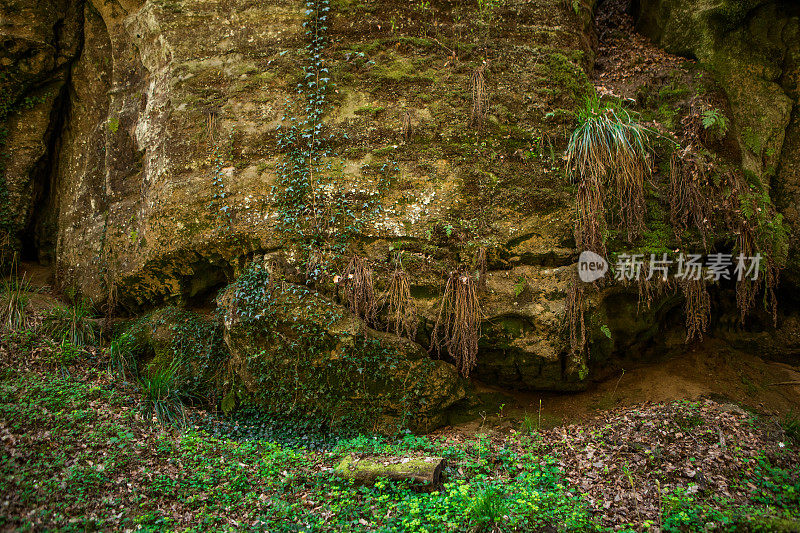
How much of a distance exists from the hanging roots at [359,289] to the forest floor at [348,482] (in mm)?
1421

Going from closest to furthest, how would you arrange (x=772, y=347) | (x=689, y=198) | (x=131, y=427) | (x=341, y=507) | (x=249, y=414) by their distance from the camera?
1. (x=341, y=507)
2. (x=131, y=427)
3. (x=249, y=414)
4. (x=689, y=198)
5. (x=772, y=347)

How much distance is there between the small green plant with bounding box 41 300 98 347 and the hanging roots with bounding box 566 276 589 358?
597 cm

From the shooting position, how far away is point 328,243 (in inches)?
222

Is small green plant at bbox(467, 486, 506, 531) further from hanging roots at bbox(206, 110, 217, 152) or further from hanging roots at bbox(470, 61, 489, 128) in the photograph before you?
hanging roots at bbox(206, 110, 217, 152)

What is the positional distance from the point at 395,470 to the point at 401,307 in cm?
180

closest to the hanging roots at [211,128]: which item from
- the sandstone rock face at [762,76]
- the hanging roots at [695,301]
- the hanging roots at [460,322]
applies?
the hanging roots at [460,322]

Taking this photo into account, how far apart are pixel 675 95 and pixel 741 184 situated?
63.1 inches

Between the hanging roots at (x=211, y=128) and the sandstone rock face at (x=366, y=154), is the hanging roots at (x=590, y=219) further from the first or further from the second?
the hanging roots at (x=211, y=128)

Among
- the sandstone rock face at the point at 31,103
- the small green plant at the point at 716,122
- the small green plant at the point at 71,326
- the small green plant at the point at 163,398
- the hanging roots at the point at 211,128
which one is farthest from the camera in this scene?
the sandstone rock face at the point at 31,103

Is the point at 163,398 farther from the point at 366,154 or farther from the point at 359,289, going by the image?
the point at 366,154

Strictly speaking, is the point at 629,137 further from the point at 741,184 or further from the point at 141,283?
the point at 141,283

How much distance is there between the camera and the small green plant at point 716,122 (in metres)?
5.96

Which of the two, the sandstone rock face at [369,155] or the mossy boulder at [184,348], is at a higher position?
the sandstone rock face at [369,155]

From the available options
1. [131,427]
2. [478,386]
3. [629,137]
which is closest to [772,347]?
[629,137]
